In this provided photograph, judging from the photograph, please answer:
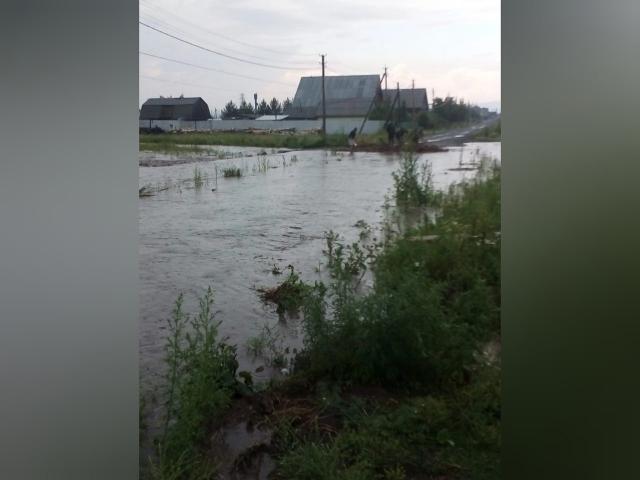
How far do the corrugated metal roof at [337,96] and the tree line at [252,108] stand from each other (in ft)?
0.11

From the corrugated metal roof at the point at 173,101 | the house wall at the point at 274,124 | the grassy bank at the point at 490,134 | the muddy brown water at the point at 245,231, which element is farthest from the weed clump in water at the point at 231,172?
the grassy bank at the point at 490,134

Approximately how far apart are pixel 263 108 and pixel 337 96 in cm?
30

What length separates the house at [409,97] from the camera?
2764 millimetres

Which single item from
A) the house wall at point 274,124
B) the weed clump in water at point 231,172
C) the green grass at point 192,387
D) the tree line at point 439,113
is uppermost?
the tree line at point 439,113

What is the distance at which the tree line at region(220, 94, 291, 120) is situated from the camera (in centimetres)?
287

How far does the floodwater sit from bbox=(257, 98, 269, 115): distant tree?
270 mm

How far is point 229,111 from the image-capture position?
2.92m

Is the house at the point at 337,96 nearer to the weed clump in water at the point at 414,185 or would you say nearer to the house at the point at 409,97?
the house at the point at 409,97

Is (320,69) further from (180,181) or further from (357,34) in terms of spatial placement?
(180,181)

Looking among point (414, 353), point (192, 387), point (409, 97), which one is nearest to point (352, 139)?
point (409, 97)

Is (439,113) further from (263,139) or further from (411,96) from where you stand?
(263,139)

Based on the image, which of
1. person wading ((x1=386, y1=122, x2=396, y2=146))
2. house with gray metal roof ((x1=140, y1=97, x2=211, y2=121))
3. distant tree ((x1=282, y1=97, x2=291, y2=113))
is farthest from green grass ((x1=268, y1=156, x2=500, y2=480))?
house with gray metal roof ((x1=140, y1=97, x2=211, y2=121))

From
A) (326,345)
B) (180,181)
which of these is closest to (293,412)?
(326,345)
